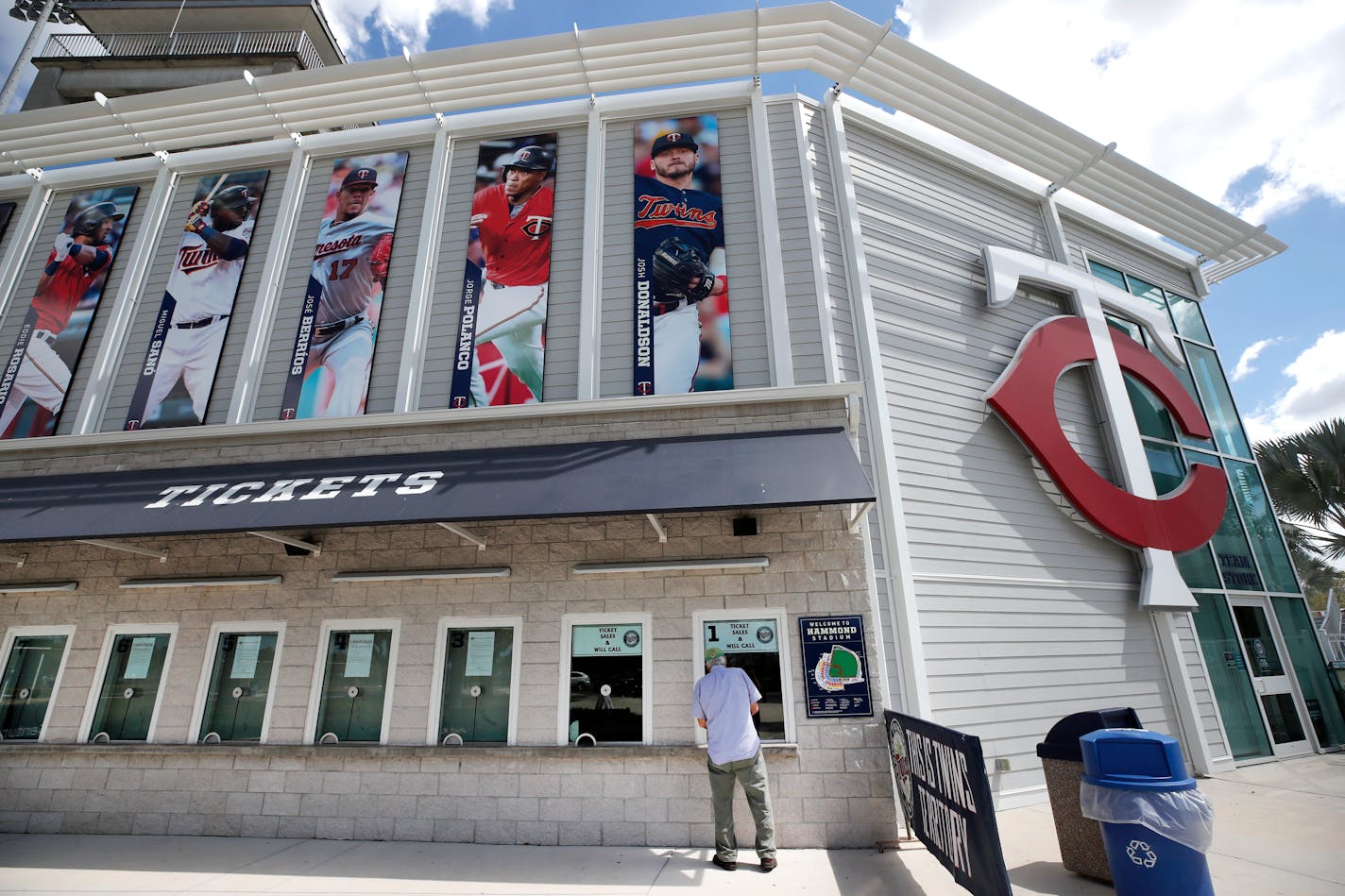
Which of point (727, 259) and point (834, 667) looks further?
point (727, 259)

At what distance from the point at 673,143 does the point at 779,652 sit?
23.8 ft

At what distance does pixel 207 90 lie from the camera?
10297mm

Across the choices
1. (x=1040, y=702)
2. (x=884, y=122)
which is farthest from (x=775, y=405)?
(x=884, y=122)

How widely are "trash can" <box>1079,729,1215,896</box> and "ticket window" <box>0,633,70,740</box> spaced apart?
10439 mm

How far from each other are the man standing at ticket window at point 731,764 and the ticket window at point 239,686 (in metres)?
4.93

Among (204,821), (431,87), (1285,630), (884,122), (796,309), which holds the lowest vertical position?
(204,821)

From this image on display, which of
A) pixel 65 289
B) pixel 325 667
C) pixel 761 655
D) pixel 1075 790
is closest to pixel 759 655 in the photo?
pixel 761 655

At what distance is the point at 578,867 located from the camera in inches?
207

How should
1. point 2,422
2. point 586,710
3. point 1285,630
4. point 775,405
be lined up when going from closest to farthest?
point 586,710, point 775,405, point 2,422, point 1285,630

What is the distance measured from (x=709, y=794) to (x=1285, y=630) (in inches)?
433

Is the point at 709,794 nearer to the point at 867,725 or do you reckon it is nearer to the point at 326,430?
the point at 867,725

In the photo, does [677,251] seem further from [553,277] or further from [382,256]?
[382,256]

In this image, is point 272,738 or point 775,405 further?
point 775,405

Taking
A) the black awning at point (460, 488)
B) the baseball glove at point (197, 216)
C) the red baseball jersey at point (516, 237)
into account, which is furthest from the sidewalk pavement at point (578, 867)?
the baseball glove at point (197, 216)
